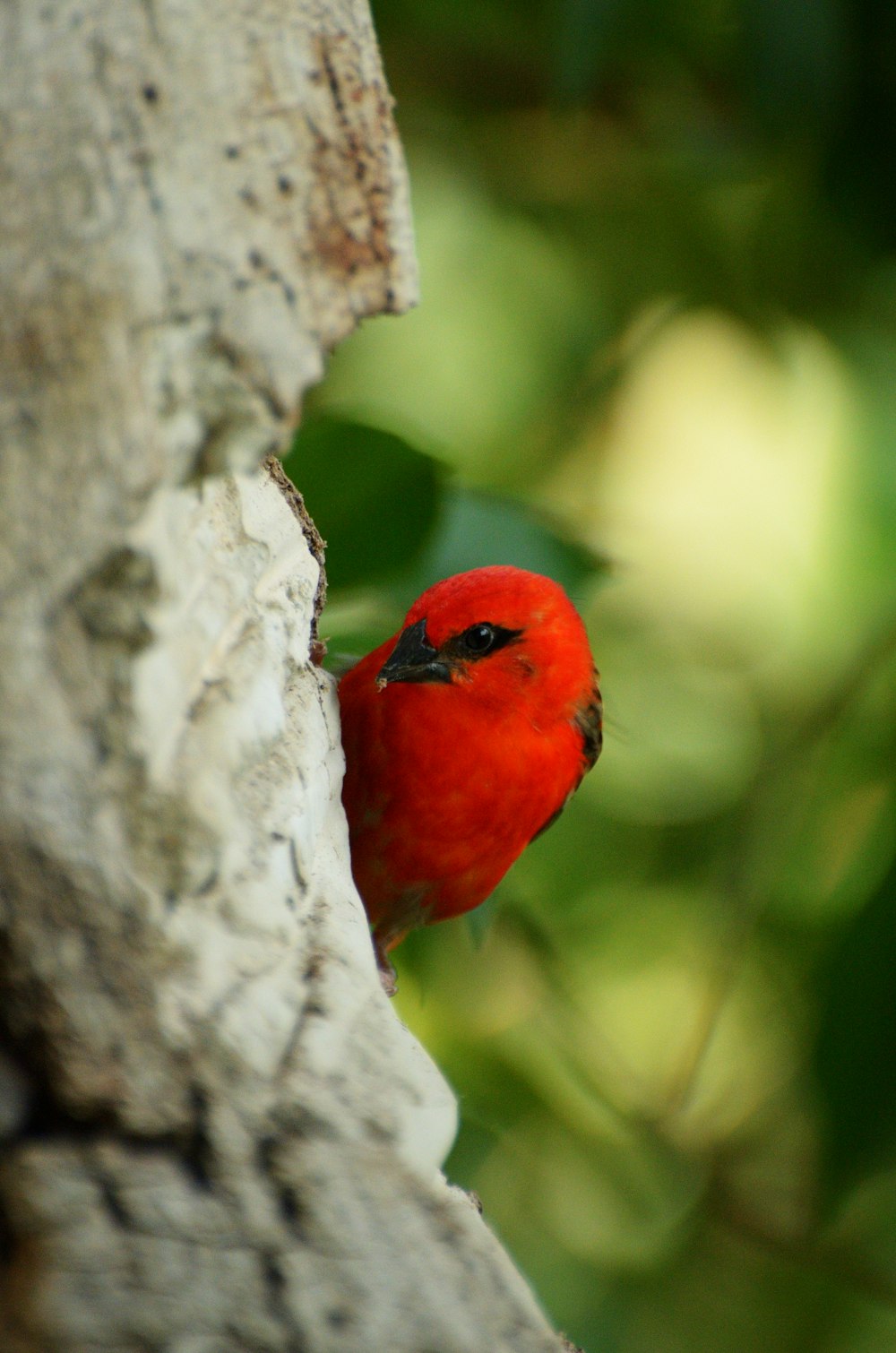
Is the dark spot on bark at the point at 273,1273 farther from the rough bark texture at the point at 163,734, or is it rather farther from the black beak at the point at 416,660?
the black beak at the point at 416,660

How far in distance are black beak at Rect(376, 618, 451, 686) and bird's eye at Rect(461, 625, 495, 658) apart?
58 mm

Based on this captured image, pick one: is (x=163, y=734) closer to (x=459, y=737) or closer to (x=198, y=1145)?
(x=198, y=1145)

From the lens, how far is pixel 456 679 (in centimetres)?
226

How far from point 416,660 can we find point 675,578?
1.88 metres

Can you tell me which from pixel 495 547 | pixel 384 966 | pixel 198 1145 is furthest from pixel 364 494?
pixel 198 1145

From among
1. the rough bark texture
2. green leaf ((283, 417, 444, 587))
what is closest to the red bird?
green leaf ((283, 417, 444, 587))

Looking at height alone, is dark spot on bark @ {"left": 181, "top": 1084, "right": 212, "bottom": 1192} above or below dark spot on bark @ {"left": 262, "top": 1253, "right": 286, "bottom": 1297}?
above

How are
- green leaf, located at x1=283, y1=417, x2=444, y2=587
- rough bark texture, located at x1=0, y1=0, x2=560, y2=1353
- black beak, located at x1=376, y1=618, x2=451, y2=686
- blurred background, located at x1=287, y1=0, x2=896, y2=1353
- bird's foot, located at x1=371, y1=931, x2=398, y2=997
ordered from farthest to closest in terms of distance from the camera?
blurred background, located at x1=287, y1=0, x2=896, y2=1353 < bird's foot, located at x1=371, y1=931, x2=398, y2=997 < green leaf, located at x1=283, y1=417, x2=444, y2=587 < black beak, located at x1=376, y1=618, x2=451, y2=686 < rough bark texture, located at x1=0, y1=0, x2=560, y2=1353

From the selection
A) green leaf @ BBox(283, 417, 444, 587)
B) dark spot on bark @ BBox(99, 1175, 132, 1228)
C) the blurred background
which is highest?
dark spot on bark @ BBox(99, 1175, 132, 1228)

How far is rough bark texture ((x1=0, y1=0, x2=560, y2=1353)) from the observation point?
3.44 feet

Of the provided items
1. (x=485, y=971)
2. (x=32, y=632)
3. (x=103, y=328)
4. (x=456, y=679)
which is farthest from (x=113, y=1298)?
(x=485, y=971)

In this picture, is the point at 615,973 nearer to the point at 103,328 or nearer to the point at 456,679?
the point at 456,679

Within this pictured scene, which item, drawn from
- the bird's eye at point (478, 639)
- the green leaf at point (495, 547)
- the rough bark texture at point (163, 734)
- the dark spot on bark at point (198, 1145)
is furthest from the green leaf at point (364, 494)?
the dark spot on bark at point (198, 1145)

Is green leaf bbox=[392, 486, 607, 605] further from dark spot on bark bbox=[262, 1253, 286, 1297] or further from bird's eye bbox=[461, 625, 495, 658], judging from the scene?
dark spot on bark bbox=[262, 1253, 286, 1297]
